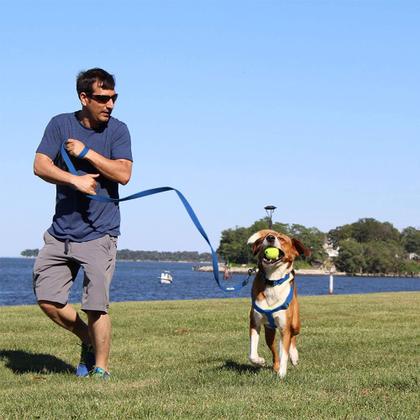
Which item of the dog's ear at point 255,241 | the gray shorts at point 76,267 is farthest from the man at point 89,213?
the dog's ear at point 255,241

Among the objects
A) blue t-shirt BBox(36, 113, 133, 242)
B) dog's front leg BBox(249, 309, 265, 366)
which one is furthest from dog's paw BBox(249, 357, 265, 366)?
blue t-shirt BBox(36, 113, 133, 242)

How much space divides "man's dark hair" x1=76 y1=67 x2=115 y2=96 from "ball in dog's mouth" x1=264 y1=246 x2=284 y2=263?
2093mm

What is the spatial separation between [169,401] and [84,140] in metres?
2.81

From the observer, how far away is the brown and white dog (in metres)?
7.44

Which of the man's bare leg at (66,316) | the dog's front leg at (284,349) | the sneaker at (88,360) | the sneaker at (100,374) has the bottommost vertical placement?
the sneaker at (100,374)

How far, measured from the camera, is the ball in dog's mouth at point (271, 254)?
7.36 m

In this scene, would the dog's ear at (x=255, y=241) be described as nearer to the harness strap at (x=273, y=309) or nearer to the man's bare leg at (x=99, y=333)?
the harness strap at (x=273, y=309)

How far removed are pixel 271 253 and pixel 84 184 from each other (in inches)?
70.5

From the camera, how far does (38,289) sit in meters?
7.73

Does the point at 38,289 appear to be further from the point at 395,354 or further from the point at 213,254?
the point at 395,354

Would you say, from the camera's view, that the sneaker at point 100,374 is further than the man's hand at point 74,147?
Yes

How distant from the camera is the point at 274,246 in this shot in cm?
739

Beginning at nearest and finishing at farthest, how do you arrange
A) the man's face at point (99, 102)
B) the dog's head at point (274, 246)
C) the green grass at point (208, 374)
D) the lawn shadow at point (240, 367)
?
1. the green grass at point (208, 374)
2. the dog's head at point (274, 246)
3. the man's face at point (99, 102)
4. the lawn shadow at point (240, 367)

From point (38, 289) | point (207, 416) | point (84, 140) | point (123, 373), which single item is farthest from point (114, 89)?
point (207, 416)
